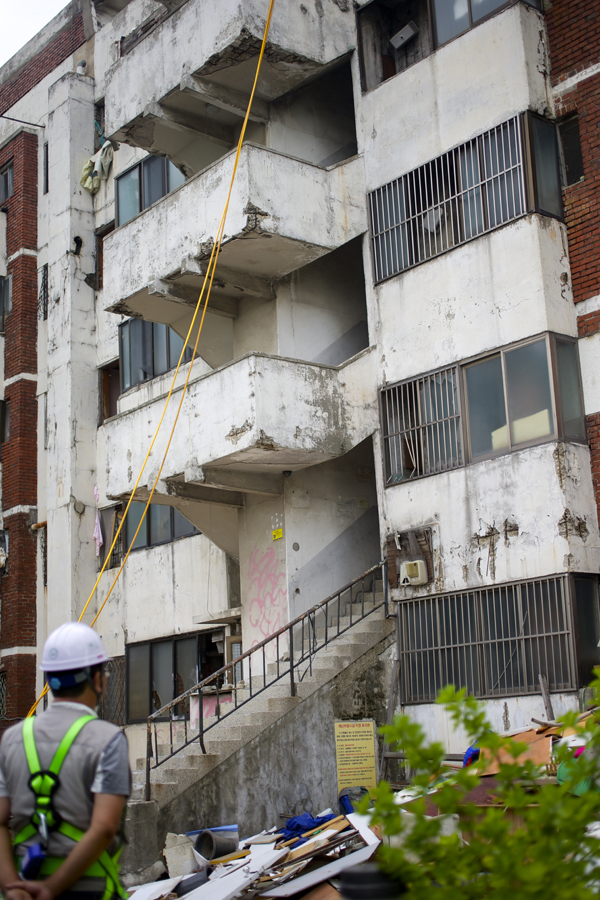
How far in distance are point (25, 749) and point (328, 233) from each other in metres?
12.3

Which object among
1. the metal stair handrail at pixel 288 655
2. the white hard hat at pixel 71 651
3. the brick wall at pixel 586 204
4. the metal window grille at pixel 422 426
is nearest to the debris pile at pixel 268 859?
the metal stair handrail at pixel 288 655

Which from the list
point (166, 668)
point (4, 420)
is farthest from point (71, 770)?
point (4, 420)

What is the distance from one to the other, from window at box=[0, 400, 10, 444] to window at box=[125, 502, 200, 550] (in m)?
5.17

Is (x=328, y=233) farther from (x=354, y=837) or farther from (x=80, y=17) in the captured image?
(x=80, y=17)

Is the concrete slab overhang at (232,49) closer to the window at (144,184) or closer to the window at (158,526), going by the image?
the window at (144,184)

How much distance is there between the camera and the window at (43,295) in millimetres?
24672

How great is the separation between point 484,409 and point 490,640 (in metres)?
3.04

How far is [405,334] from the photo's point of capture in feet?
47.8

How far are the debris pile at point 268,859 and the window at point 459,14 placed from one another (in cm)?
1072

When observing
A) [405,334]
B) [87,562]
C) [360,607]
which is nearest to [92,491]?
[87,562]

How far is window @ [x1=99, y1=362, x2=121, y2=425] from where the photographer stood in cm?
2331

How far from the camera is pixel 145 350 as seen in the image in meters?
21.6

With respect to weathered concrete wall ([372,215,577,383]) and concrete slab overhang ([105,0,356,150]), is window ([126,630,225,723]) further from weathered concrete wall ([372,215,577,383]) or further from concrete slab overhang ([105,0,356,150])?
concrete slab overhang ([105,0,356,150])

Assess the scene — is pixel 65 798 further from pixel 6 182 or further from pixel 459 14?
pixel 6 182
